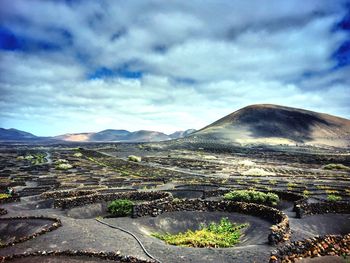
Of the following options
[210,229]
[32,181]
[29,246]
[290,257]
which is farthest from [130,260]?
[32,181]

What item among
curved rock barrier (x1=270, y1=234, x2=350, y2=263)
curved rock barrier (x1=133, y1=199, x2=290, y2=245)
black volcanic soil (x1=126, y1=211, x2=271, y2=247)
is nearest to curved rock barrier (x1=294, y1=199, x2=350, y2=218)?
curved rock barrier (x1=133, y1=199, x2=290, y2=245)

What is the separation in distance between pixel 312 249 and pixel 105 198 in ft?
78.7

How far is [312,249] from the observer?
62.7 ft

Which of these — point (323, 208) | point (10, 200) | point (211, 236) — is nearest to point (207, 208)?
point (211, 236)

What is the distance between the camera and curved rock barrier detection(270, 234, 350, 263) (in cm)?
1790

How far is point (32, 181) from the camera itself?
61.2 metres

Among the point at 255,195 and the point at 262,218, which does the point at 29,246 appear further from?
the point at 255,195

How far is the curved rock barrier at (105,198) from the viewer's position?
33.6m

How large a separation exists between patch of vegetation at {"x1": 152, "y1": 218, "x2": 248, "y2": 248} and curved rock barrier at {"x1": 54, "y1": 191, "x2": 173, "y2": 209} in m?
6.01

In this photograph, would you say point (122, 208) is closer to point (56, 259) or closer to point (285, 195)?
point (56, 259)

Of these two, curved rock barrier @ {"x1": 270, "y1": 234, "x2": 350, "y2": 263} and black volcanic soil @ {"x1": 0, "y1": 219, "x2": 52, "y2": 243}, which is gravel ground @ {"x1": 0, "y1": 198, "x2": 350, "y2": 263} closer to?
black volcanic soil @ {"x1": 0, "y1": 219, "x2": 52, "y2": 243}

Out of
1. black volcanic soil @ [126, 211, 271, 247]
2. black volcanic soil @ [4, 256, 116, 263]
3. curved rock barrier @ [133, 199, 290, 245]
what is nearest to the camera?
black volcanic soil @ [4, 256, 116, 263]

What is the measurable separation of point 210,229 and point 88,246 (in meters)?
11.2

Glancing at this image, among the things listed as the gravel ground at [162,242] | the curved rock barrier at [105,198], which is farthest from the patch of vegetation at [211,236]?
the curved rock barrier at [105,198]
